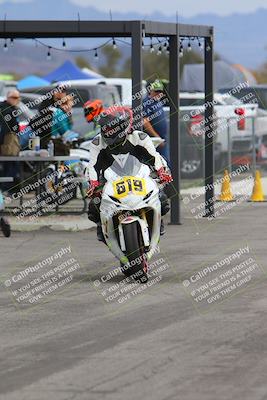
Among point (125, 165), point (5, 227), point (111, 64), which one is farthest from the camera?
point (111, 64)

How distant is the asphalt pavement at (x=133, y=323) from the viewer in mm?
8477

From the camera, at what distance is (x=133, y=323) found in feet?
36.2

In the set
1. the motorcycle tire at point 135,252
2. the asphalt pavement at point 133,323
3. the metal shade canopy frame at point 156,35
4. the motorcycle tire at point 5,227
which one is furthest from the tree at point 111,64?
the motorcycle tire at point 135,252

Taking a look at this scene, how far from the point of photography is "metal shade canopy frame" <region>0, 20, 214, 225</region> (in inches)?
755

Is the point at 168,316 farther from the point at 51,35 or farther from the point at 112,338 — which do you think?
the point at 51,35

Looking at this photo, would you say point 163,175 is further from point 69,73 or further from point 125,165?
point 69,73

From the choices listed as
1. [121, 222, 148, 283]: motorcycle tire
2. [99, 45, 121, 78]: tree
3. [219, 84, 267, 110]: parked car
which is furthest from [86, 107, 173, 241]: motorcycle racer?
[99, 45, 121, 78]: tree

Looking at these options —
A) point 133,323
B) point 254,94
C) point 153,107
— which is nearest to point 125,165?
point 133,323

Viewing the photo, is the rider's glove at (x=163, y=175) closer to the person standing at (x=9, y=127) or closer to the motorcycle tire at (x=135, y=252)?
the motorcycle tire at (x=135, y=252)

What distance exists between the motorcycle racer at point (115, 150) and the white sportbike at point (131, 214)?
196 mm

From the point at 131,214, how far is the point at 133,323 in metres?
2.74

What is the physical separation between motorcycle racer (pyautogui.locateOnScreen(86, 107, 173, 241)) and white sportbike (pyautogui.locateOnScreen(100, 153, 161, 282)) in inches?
7.7

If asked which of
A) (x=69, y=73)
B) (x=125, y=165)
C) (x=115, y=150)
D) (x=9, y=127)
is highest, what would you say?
(x=115, y=150)

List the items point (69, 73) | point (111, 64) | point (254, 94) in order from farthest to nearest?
1. point (111, 64)
2. point (69, 73)
3. point (254, 94)
